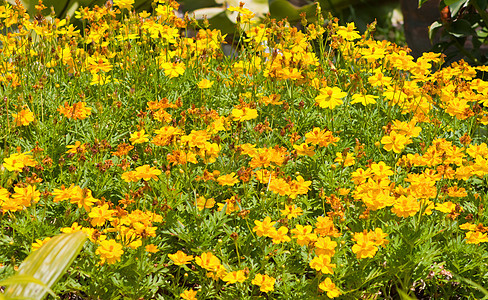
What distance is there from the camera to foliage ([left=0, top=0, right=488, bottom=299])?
6.24 feet

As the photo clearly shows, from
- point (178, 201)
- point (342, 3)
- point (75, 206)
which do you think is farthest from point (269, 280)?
point (342, 3)

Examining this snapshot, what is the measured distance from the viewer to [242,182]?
2322mm

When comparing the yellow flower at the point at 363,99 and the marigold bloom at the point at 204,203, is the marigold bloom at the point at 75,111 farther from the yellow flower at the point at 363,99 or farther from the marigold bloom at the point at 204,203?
the yellow flower at the point at 363,99

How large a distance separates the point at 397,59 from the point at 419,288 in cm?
105

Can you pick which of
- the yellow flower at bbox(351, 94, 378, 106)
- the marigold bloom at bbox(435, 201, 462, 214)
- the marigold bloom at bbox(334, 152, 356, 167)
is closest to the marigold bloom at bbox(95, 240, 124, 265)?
the marigold bloom at bbox(334, 152, 356, 167)

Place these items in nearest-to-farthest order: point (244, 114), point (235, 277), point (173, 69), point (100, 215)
Result: 1. point (235, 277)
2. point (100, 215)
3. point (244, 114)
4. point (173, 69)

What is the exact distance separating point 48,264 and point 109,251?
302 mm

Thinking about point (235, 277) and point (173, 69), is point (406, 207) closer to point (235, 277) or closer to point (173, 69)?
point (235, 277)

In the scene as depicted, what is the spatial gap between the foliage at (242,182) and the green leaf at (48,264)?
0.28 m

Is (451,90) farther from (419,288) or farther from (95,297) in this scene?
(95,297)

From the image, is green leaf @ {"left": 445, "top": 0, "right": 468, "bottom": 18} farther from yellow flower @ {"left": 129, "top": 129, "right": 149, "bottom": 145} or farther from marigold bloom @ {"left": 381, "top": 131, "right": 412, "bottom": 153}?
yellow flower @ {"left": 129, "top": 129, "right": 149, "bottom": 145}

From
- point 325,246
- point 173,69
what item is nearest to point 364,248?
point 325,246

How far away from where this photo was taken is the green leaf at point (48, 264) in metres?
1.48

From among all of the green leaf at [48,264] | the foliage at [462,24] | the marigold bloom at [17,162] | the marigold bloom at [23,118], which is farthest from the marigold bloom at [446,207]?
the foliage at [462,24]
